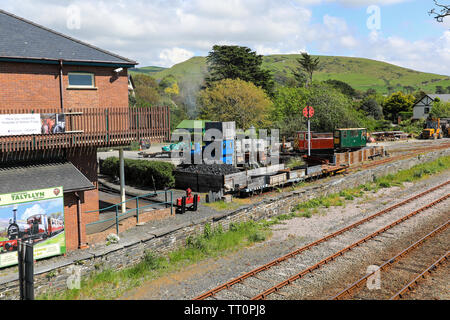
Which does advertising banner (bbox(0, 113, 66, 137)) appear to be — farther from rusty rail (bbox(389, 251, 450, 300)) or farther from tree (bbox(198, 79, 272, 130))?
tree (bbox(198, 79, 272, 130))

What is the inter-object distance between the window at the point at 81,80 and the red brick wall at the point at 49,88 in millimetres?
172

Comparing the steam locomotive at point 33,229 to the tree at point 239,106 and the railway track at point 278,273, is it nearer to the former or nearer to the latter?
the railway track at point 278,273

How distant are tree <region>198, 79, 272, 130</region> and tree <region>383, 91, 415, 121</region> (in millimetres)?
57006

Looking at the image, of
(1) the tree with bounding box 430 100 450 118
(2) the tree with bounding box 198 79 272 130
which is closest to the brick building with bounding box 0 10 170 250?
(2) the tree with bounding box 198 79 272 130

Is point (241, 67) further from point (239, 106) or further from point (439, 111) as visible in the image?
point (439, 111)

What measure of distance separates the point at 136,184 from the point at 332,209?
13.0 metres

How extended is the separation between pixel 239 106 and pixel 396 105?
201ft

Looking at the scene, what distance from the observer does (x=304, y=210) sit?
22.2 m

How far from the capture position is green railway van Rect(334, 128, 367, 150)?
3406 centimetres

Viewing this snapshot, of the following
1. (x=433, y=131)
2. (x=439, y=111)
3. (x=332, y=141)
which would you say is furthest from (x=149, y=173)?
(x=439, y=111)

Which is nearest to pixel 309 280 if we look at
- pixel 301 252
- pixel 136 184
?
pixel 301 252

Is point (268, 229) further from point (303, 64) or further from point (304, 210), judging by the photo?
point (303, 64)

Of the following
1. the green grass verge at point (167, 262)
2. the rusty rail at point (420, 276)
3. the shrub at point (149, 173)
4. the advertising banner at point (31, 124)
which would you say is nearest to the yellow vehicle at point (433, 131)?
the shrub at point (149, 173)

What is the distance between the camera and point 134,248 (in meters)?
14.7
